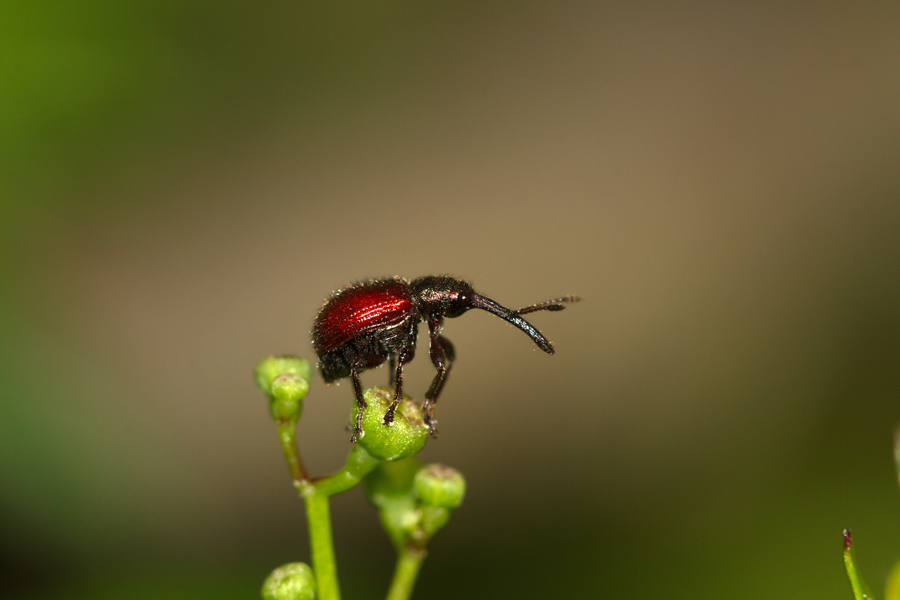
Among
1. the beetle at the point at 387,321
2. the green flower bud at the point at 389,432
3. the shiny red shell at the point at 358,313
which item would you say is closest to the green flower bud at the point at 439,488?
the green flower bud at the point at 389,432

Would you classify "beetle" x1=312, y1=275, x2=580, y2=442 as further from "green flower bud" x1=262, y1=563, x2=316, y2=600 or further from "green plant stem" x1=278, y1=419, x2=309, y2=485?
"green flower bud" x1=262, y1=563, x2=316, y2=600

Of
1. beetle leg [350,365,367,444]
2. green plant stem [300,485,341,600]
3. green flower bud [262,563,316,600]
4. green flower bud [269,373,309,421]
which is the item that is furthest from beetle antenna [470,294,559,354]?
green flower bud [262,563,316,600]

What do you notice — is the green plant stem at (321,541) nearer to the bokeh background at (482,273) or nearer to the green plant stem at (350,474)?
the green plant stem at (350,474)

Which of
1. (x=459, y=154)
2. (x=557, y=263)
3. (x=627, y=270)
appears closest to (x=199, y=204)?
(x=459, y=154)

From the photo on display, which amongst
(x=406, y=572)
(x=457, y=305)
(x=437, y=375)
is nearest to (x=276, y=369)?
(x=437, y=375)

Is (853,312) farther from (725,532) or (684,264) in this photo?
(725,532)

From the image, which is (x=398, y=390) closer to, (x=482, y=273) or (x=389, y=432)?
(x=389, y=432)
